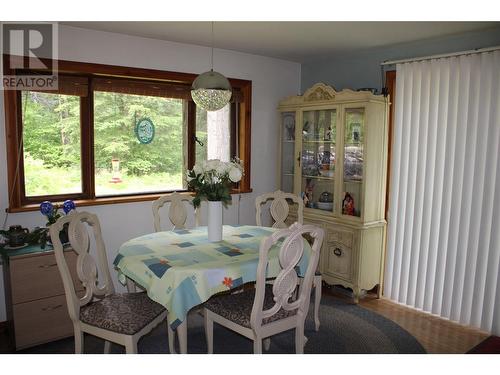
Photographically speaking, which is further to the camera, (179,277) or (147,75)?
(147,75)

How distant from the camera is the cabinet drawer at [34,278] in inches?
113

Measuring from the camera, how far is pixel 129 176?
13.1ft

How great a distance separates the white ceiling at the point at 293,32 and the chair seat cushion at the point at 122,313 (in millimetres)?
2068

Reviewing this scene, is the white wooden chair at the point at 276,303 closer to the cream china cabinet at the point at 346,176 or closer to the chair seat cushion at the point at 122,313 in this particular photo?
the chair seat cushion at the point at 122,313

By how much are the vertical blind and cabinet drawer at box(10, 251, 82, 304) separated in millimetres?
2907

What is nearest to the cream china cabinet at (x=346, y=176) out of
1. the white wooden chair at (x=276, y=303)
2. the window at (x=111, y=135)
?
the window at (x=111, y=135)

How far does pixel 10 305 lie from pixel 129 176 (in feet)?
4.92

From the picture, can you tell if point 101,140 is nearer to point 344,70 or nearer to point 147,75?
point 147,75

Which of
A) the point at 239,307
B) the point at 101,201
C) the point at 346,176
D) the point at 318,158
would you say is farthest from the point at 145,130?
the point at 239,307

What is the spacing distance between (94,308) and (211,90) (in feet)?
4.99

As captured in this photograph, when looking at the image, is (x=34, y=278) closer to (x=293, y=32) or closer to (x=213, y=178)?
(x=213, y=178)

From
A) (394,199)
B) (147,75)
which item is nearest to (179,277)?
(147,75)

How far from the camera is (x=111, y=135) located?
151 inches

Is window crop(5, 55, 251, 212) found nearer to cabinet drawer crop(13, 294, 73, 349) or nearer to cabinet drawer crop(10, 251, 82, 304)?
cabinet drawer crop(10, 251, 82, 304)
